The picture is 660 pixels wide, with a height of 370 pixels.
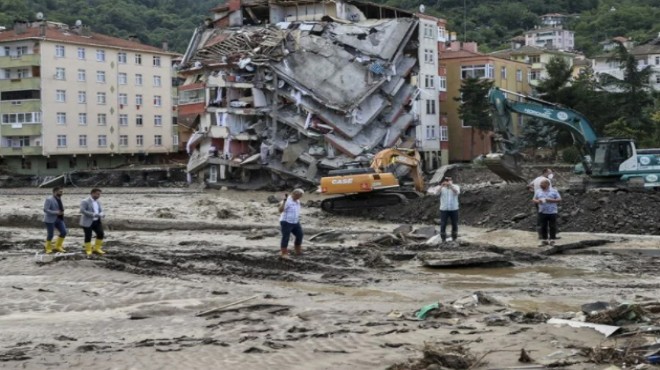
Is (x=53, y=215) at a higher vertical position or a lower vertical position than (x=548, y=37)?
lower

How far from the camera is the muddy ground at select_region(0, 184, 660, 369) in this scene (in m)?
11.0

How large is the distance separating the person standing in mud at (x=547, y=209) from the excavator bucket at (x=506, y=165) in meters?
11.2

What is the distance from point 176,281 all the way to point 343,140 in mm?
49543

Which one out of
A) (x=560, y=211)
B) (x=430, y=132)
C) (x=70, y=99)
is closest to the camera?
(x=560, y=211)

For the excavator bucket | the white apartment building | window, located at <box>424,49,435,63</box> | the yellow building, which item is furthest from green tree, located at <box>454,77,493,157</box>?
the excavator bucket

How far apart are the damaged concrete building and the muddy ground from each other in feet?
126

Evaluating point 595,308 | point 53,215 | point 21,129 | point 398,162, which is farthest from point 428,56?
point 595,308

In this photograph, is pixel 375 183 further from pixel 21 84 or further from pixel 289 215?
pixel 21 84

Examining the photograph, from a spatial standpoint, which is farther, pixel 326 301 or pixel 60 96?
pixel 60 96

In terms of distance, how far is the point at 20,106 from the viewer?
A: 263 feet

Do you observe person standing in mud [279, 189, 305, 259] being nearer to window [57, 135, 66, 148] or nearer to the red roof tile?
the red roof tile

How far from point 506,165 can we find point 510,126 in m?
1.52

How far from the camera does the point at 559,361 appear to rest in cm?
999

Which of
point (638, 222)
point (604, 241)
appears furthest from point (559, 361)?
point (638, 222)
